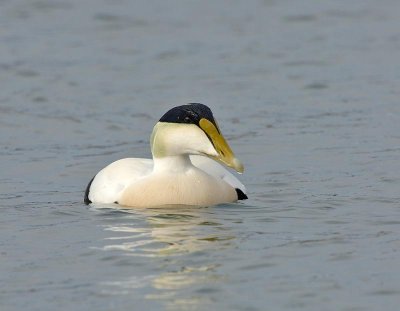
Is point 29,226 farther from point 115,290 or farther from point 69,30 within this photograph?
point 69,30

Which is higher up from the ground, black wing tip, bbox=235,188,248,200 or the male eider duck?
the male eider duck

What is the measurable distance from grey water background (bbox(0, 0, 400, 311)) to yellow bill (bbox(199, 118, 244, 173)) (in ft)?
1.64

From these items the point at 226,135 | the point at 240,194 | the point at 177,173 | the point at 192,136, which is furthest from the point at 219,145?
the point at 226,135

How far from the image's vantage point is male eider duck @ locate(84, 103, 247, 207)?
11.9m

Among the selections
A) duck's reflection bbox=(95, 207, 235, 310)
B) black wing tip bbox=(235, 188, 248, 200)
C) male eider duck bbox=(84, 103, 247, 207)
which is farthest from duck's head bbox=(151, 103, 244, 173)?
black wing tip bbox=(235, 188, 248, 200)

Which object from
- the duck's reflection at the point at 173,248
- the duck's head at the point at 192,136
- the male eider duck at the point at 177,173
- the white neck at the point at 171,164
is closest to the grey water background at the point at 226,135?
the duck's reflection at the point at 173,248

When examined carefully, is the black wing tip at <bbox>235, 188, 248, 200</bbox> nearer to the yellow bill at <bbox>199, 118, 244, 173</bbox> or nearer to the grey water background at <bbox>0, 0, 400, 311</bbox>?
the grey water background at <bbox>0, 0, 400, 311</bbox>

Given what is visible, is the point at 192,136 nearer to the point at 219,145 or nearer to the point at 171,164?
the point at 219,145

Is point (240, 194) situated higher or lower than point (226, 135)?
higher

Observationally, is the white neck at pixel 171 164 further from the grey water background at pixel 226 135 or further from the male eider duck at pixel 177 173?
the grey water background at pixel 226 135

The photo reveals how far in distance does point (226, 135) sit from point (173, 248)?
6388 mm

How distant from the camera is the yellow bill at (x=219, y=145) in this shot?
1166 centimetres

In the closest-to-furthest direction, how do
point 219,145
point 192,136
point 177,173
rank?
point 219,145 < point 192,136 < point 177,173

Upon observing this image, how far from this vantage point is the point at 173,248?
1064 cm
